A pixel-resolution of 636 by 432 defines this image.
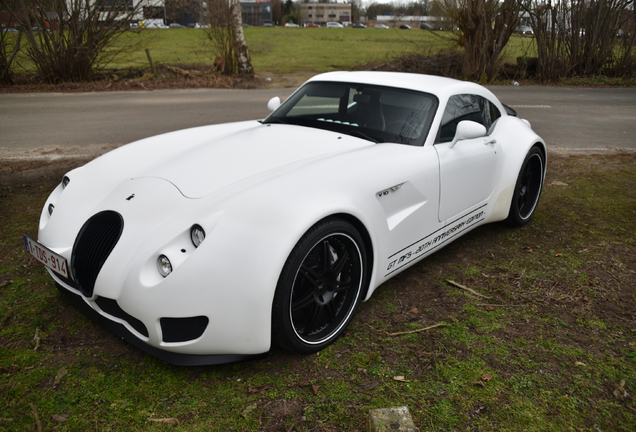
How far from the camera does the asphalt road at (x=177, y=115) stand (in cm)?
742

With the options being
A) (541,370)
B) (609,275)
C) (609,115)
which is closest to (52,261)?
(541,370)

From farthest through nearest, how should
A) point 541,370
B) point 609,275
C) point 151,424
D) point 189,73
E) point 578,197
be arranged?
point 189,73, point 578,197, point 609,275, point 541,370, point 151,424

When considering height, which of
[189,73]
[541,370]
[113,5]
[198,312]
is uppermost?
[113,5]

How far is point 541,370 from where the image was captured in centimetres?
252

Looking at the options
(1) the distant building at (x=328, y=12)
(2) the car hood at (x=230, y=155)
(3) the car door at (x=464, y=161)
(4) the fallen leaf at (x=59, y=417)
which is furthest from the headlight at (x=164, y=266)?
(1) the distant building at (x=328, y=12)

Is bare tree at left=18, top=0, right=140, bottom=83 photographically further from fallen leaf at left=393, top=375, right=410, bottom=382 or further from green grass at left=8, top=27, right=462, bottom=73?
fallen leaf at left=393, top=375, right=410, bottom=382

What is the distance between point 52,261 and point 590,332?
10.1 feet

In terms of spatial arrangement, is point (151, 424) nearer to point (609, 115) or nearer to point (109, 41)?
point (609, 115)

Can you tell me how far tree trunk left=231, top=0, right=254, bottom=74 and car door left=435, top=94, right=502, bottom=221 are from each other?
1126 cm

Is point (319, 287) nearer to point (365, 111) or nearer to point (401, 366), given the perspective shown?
point (401, 366)

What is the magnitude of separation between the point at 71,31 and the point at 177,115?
215 inches

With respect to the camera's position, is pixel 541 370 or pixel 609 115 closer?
pixel 541 370

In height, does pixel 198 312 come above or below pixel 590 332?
above

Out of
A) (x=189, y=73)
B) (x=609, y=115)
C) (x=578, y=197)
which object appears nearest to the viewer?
(x=578, y=197)
